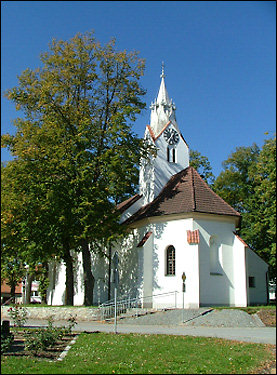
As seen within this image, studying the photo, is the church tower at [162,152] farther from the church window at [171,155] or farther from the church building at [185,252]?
the church building at [185,252]

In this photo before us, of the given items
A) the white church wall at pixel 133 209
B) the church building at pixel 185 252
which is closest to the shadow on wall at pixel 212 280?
the church building at pixel 185 252

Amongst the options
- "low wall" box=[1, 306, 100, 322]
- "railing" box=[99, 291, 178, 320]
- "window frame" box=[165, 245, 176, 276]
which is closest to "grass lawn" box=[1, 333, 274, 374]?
"low wall" box=[1, 306, 100, 322]

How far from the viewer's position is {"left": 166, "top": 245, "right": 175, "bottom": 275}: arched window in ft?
89.1

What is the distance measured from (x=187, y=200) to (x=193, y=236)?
2798 millimetres

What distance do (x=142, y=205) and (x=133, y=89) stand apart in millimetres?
10087

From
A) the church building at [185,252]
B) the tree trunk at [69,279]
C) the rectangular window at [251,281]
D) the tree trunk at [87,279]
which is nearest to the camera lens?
the church building at [185,252]

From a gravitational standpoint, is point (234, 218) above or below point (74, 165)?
below

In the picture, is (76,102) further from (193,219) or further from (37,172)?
(193,219)

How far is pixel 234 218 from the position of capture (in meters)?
28.0

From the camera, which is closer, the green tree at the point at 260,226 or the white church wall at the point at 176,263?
the white church wall at the point at 176,263

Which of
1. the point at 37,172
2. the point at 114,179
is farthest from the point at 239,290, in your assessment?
the point at 37,172

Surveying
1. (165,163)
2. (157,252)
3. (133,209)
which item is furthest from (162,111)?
(157,252)

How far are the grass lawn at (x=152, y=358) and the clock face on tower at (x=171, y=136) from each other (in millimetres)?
22530

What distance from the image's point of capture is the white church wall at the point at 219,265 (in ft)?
84.3
